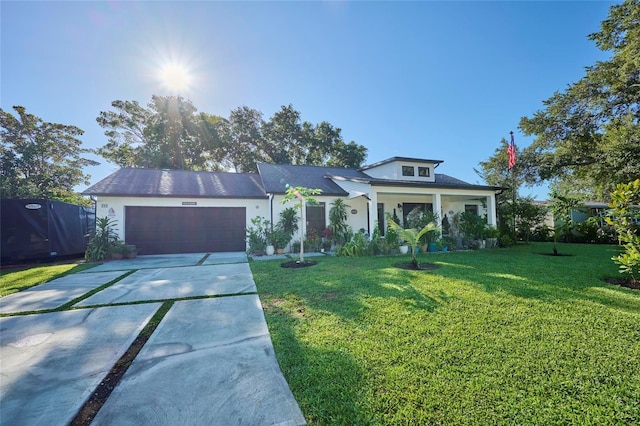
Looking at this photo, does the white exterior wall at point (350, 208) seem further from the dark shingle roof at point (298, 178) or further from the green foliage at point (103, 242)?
the green foliage at point (103, 242)

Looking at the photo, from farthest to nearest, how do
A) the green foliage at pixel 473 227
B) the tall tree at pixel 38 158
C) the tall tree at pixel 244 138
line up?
the tall tree at pixel 244 138, the tall tree at pixel 38 158, the green foliage at pixel 473 227

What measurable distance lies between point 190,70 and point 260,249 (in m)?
8.71

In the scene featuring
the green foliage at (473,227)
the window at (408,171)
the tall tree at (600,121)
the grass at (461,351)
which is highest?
the tall tree at (600,121)

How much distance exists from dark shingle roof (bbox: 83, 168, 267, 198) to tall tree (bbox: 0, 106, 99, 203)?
10.9 m

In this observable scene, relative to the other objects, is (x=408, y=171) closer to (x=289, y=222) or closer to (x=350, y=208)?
(x=350, y=208)

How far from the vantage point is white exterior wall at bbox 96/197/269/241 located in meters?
9.98

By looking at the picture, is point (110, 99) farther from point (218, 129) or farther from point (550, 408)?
point (550, 408)

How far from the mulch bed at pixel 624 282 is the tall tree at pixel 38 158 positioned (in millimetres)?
27422

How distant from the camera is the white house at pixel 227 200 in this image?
1020cm

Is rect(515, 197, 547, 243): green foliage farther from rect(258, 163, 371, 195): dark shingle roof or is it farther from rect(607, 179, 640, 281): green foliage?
rect(607, 179, 640, 281): green foliage

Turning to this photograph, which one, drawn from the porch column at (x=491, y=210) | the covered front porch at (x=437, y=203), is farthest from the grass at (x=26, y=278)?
the porch column at (x=491, y=210)

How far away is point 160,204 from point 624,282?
14322 mm

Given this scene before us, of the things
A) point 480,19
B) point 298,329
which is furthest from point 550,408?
point 480,19

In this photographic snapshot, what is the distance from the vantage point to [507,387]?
188 cm
